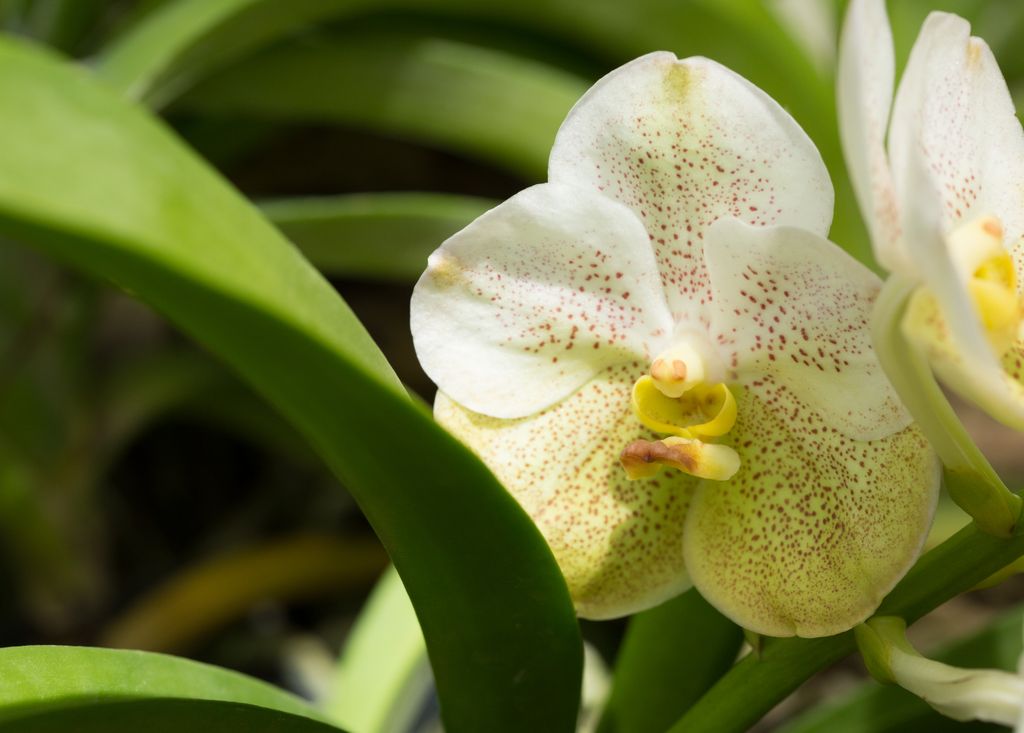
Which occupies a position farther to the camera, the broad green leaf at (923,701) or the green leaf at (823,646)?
the broad green leaf at (923,701)

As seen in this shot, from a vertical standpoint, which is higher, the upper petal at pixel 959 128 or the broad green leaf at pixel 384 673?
the upper petal at pixel 959 128

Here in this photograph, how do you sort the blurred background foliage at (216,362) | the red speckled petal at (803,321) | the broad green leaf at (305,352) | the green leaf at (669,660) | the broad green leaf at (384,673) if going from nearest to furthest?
the broad green leaf at (305,352) < the red speckled petal at (803,321) < the green leaf at (669,660) < the broad green leaf at (384,673) < the blurred background foliage at (216,362)

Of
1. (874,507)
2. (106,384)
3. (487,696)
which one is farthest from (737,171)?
(106,384)

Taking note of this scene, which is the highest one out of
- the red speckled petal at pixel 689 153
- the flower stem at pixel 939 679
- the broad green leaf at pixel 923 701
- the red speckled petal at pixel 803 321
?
the red speckled petal at pixel 689 153

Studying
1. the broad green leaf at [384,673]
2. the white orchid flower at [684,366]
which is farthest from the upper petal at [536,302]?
the broad green leaf at [384,673]

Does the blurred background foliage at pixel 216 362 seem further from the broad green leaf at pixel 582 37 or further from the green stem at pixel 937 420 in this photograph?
the green stem at pixel 937 420

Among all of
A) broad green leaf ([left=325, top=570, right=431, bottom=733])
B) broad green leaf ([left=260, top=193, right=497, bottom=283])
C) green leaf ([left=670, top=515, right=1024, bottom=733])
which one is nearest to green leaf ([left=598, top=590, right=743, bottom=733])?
green leaf ([left=670, top=515, right=1024, bottom=733])

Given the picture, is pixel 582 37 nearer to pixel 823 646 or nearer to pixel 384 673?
pixel 384 673
